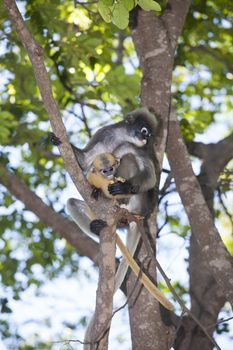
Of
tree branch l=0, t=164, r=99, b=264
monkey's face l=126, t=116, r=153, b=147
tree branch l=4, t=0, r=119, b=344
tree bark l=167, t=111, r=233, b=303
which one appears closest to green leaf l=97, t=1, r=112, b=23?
tree branch l=4, t=0, r=119, b=344

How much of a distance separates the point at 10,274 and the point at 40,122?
1.76 metres

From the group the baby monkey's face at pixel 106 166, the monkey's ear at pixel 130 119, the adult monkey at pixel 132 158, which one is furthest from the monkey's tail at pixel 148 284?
the monkey's ear at pixel 130 119

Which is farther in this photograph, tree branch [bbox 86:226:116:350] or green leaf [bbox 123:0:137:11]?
tree branch [bbox 86:226:116:350]

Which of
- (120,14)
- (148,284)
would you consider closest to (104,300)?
(148,284)

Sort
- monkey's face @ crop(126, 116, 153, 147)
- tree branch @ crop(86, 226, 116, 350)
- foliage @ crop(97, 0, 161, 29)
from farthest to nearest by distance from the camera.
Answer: monkey's face @ crop(126, 116, 153, 147) → tree branch @ crop(86, 226, 116, 350) → foliage @ crop(97, 0, 161, 29)

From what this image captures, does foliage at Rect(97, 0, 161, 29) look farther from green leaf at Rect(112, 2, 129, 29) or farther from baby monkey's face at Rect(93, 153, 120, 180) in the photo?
baby monkey's face at Rect(93, 153, 120, 180)

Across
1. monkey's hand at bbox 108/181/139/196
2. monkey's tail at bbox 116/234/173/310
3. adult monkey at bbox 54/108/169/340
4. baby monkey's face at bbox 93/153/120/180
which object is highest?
adult monkey at bbox 54/108/169/340

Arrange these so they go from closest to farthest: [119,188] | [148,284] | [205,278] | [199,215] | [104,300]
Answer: [104,300]
[148,284]
[119,188]
[199,215]
[205,278]

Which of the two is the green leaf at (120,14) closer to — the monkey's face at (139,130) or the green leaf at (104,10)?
the green leaf at (104,10)

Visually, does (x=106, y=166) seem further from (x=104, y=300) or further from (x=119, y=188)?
(x=104, y=300)

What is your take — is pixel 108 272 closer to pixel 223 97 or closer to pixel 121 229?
pixel 121 229

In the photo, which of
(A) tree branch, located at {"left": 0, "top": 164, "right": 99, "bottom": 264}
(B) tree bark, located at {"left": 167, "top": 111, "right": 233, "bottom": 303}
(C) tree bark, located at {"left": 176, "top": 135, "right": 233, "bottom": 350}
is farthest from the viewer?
(A) tree branch, located at {"left": 0, "top": 164, "right": 99, "bottom": 264}

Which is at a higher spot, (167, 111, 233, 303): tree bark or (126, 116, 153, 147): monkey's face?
(126, 116, 153, 147): monkey's face

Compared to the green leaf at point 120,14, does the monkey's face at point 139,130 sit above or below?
above
